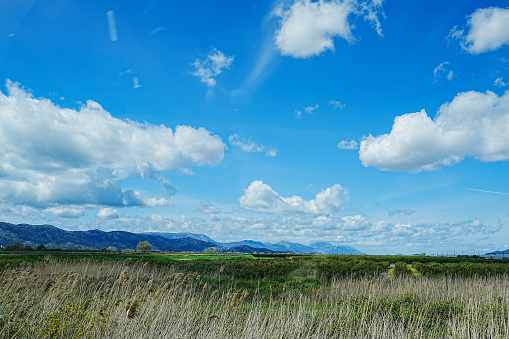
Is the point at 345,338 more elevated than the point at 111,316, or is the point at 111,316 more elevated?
the point at 111,316

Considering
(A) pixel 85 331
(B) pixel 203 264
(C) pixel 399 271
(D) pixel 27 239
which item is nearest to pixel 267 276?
(B) pixel 203 264

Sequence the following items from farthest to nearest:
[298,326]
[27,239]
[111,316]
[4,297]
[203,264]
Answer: [27,239], [203,264], [4,297], [298,326], [111,316]

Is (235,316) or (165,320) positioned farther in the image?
(235,316)

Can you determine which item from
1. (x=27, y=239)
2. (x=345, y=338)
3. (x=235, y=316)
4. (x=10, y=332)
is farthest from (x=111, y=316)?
(x=27, y=239)

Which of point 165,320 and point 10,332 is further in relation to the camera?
point 165,320

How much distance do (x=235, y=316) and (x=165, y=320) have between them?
1615mm

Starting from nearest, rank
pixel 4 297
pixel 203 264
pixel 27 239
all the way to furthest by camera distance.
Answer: pixel 4 297 → pixel 203 264 → pixel 27 239

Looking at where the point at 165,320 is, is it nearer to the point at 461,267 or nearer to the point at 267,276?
the point at 267,276

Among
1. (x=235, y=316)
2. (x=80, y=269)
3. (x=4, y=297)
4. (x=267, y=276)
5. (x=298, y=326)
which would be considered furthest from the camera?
(x=267, y=276)

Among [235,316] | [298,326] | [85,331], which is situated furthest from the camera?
[235,316]

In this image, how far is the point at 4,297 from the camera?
7234mm

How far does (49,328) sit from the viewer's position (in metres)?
5.68

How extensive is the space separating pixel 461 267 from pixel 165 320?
18714mm

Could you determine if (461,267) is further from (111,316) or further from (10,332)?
(10,332)
